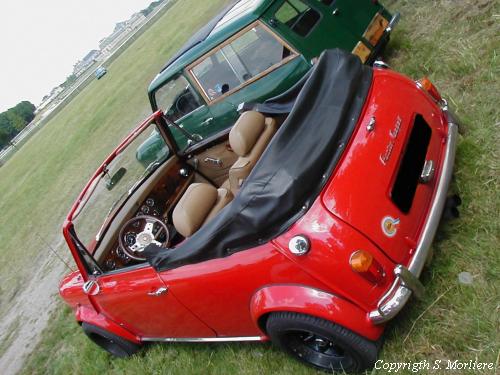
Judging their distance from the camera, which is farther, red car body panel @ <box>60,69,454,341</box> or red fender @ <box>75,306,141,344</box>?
red fender @ <box>75,306,141,344</box>

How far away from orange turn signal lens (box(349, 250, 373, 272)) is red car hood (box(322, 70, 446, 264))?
119 millimetres

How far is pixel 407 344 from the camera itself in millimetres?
2734

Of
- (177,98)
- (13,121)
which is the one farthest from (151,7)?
(177,98)

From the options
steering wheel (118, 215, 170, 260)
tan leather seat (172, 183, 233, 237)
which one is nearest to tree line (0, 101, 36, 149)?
steering wheel (118, 215, 170, 260)

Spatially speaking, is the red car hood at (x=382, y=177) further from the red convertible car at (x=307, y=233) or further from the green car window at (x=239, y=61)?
the green car window at (x=239, y=61)

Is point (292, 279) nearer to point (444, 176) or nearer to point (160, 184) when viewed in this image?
point (444, 176)

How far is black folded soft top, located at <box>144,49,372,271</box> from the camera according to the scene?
255 cm

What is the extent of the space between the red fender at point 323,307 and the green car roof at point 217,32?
4.21m

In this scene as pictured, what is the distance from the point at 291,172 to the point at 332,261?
57cm

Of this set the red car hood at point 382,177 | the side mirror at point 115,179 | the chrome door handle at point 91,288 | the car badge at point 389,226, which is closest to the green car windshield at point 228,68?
the side mirror at point 115,179

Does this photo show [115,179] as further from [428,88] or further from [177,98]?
[177,98]

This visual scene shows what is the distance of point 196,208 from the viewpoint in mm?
3238

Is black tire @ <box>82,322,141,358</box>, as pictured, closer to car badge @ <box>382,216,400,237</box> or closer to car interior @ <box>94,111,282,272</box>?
car interior @ <box>94,111,282,272</box>

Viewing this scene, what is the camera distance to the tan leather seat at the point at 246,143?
139 inches
